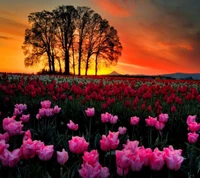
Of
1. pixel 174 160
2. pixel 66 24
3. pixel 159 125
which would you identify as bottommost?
pixel 159 125

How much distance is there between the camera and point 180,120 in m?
6.26

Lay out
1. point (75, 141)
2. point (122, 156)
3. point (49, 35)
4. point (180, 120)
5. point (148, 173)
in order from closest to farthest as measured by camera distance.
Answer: point (122, 156), point (75, 141), point (148, 173), point (180, 120), point (49, 35)

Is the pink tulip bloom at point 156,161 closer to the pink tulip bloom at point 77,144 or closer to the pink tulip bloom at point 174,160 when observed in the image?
the pink tulip bloom at point 174,160

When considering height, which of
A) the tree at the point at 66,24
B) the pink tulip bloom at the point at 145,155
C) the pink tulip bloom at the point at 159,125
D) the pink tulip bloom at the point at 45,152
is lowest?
the pink tulip bloom at the point at 159,125

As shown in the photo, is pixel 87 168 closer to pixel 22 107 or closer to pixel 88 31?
pixel 22 107

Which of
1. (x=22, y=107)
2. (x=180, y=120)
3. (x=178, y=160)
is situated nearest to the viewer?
(x=178, y=160)

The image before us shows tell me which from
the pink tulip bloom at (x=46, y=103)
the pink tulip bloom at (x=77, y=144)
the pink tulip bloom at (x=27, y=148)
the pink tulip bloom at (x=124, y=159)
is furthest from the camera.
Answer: the pink tulip bloom at (x=46, y=103)

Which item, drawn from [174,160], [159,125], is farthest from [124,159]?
[159,125]

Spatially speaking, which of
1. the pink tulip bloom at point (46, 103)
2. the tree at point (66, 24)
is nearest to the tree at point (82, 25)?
the tree at point (66, 24)

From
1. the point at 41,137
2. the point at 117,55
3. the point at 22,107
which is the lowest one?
the point at 41,137

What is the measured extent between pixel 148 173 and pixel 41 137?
6.91ft

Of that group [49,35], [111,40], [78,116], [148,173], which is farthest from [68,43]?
[148,173]

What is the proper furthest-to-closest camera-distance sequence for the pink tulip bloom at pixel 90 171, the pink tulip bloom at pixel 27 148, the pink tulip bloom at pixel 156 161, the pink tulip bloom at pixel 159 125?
the pink tulip bloom at pixel 159 125, the pink tulip bloom at pixel 27 148, the pink tulip bloom at pixel 156 161, the pink tulip bloom at pixel 90 171

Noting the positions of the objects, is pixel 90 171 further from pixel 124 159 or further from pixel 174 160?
pixel 174 160
